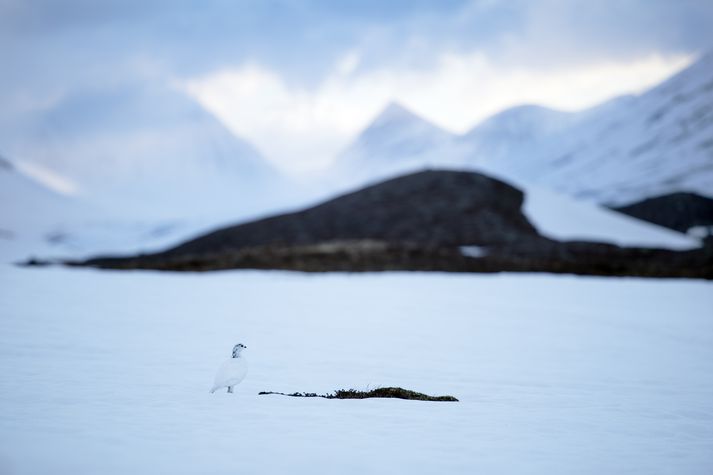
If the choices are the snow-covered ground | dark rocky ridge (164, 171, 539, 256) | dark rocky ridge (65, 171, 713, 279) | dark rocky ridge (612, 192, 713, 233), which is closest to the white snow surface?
dark rocky ridge (164, 171, 539, 256)

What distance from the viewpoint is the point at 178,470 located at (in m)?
7.23

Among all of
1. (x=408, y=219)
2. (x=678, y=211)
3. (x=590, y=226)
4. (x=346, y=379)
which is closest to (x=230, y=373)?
(x=346, y=379)

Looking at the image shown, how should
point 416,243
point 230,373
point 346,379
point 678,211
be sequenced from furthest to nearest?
1. point 678,211
2. point 416,243
3. point 346,379
4. point 230,373

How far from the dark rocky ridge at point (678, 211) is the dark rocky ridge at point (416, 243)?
4969 cm

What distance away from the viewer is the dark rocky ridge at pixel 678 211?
111 m

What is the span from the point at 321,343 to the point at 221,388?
21.3ft

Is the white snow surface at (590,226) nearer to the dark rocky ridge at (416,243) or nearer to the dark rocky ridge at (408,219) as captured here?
the dark rocky ridge at (408,219)

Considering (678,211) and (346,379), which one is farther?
(678,211)

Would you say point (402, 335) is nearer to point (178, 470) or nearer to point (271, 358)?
point (271, 358)

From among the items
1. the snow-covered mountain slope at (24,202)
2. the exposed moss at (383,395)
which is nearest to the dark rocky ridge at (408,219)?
the exposed moss at (383,395)

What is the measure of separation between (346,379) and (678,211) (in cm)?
12016

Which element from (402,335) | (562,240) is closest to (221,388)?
(402,335)

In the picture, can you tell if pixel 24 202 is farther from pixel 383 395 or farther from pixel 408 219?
pixel 383 395

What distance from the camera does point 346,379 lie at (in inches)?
562
